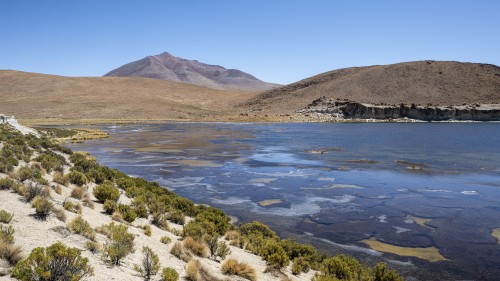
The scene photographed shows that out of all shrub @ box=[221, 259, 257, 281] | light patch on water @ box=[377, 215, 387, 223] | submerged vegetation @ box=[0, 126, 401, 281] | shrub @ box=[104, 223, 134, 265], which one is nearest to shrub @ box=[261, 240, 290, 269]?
submerged vegetation @ box=[0, 126, 401, 281]

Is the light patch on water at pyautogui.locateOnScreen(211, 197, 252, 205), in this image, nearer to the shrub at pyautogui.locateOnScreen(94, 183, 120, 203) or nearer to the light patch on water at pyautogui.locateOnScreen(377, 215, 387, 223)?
the shrub at pyautogui.locateOnScreen(94, 183, 120, 203)

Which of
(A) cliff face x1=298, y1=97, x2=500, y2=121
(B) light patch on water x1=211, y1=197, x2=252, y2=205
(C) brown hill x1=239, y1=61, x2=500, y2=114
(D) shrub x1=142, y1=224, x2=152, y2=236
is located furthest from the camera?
(C) brown hill x1=239, y1=61, x2=500, y2=114

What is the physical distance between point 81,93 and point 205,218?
154041 millimetres

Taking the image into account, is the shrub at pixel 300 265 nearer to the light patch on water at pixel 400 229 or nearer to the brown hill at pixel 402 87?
the light patch on water at pixel 400 229

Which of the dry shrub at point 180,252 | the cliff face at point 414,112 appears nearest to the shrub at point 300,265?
the dry shrub at point 180,252

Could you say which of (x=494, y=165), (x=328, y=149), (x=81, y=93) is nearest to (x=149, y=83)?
(x=81, y=93)

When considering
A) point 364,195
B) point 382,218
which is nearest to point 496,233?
point 382,218

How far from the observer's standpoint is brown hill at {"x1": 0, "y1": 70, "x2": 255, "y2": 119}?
12081 cm

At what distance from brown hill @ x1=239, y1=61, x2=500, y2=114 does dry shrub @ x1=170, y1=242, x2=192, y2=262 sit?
390ft

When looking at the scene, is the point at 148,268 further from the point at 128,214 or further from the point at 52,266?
the point at 128,214

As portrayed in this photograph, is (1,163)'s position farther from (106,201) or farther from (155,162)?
(155,162)

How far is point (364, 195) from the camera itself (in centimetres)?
2044

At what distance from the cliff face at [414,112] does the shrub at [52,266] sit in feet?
342

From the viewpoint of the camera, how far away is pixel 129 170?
27.0 m
